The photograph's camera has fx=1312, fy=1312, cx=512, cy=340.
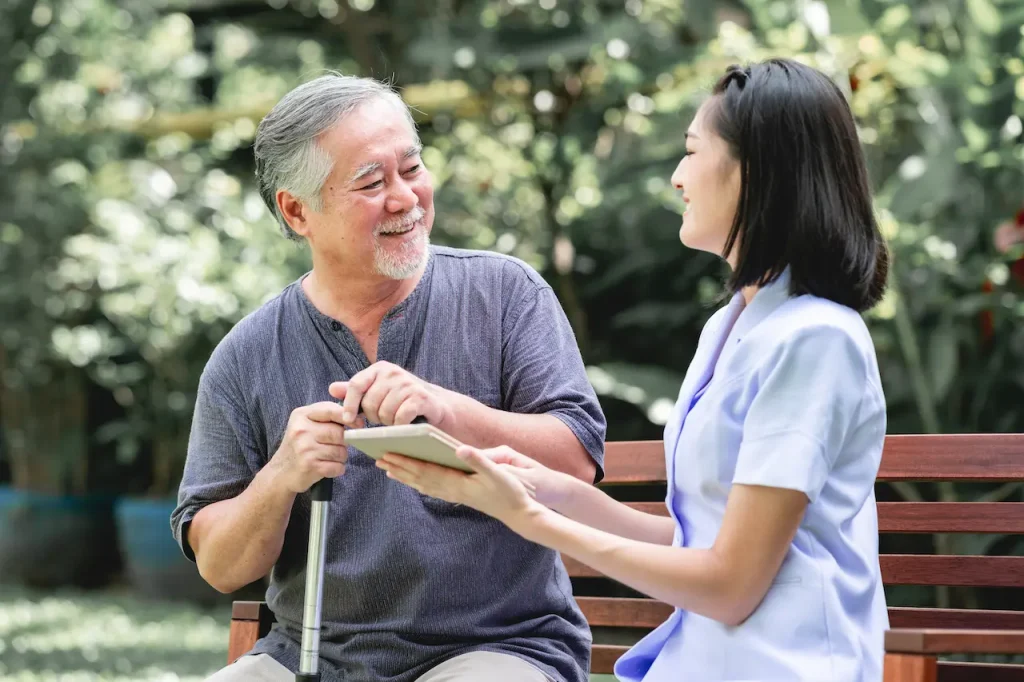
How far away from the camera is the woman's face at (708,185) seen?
5.82ft

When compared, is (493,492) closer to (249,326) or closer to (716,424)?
(716,424)

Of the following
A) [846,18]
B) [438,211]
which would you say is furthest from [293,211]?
[438,211]

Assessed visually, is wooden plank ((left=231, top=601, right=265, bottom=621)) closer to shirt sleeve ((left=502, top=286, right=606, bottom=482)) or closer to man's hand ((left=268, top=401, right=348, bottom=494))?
man's hand ((left=268, top=401, right=348, bottom=494))

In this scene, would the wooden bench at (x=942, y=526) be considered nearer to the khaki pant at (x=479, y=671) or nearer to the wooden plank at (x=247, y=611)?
the wooden plank at (x=247, y=611)

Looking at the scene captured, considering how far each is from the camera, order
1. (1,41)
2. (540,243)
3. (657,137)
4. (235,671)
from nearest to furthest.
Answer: (235,671), (657,137), (540,243), (1,41)

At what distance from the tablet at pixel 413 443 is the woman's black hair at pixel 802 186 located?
0.47 m

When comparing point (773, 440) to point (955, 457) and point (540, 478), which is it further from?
point (955, 457)

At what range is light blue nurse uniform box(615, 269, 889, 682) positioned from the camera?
5.33 feet

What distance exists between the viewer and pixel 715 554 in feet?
5.36

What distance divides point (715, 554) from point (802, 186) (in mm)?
489

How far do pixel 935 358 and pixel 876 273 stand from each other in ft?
7.57

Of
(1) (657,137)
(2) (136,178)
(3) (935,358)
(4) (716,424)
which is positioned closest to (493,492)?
(4) (716,424)

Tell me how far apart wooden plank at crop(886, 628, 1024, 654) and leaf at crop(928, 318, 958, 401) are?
2.41m

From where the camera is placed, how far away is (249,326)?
Result: 2.35 m
